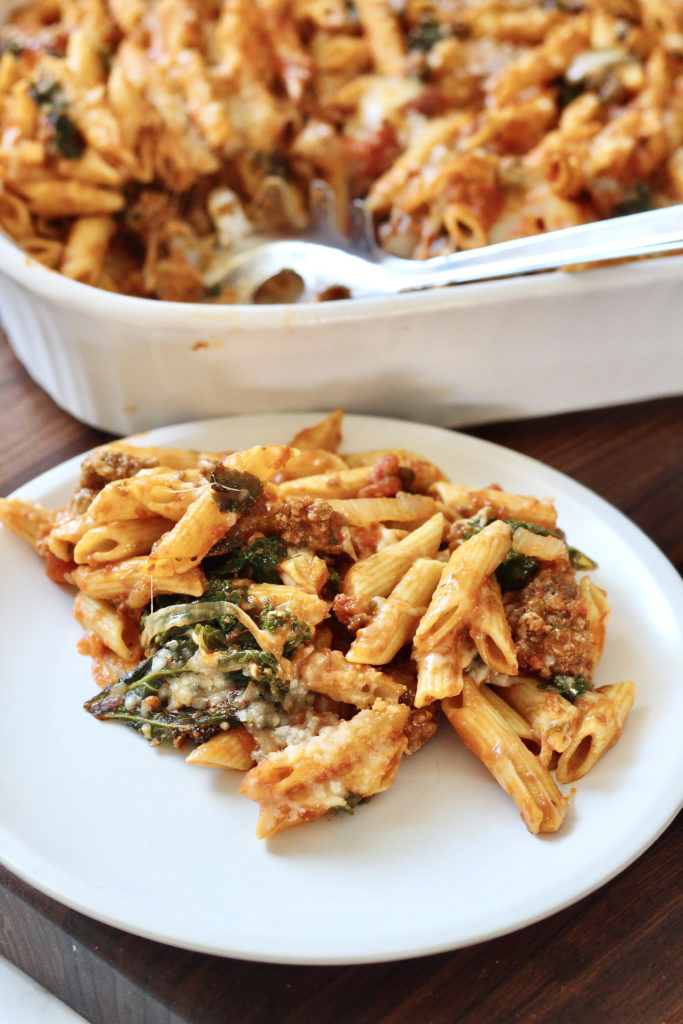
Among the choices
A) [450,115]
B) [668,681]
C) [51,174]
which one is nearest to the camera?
[668,681]

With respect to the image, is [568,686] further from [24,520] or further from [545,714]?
[24,520]

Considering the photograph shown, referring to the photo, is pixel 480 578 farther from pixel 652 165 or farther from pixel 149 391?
pixel 652 165

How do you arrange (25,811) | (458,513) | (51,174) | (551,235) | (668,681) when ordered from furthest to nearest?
(51,174) → (551,235) → (458,513) → (668,681) → (25,811)

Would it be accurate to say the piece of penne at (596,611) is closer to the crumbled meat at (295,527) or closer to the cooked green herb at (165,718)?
the crumbled meat at (295,527)

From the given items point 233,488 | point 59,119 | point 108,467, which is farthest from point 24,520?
point 59,119

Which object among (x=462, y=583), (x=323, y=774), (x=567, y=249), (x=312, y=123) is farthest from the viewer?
(x=312, y=123)

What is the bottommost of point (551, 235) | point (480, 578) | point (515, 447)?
point (515, 447)

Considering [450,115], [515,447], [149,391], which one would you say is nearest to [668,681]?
[515,447]
